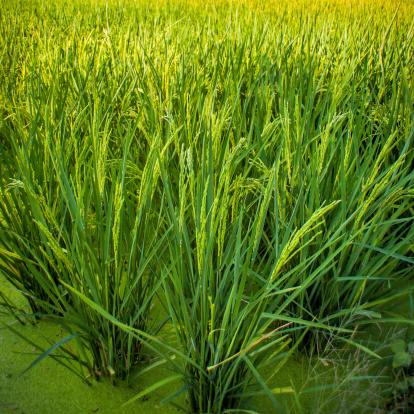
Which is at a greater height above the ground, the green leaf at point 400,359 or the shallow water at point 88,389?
the green leaf at point 400,359

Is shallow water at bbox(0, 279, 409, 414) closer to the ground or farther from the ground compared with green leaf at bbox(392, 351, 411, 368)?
closer to the ground

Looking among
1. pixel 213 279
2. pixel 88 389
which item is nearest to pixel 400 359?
pixel 213 279

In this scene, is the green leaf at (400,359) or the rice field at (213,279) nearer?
the rice field at (213,279)

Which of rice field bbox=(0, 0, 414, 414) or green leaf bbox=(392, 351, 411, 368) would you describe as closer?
rice field bbox=(0, 0, 414, 414)

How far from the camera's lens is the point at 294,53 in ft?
7.16

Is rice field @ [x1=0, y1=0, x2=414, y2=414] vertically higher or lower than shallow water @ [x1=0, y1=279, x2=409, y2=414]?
higher

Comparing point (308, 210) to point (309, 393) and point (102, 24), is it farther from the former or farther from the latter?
point (102, 24)

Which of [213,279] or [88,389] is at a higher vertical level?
[213,279]

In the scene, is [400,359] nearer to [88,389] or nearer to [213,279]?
[213,279]

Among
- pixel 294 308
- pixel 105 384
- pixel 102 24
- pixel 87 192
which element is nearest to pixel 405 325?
pixel 294 308

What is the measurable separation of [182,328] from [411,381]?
60 centimetres

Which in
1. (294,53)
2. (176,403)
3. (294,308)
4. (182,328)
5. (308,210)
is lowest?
(176,403)

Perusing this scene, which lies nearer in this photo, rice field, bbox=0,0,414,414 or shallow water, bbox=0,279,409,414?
rice field, bbox=0,0,414,414

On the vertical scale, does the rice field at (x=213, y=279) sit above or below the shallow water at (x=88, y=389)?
above
